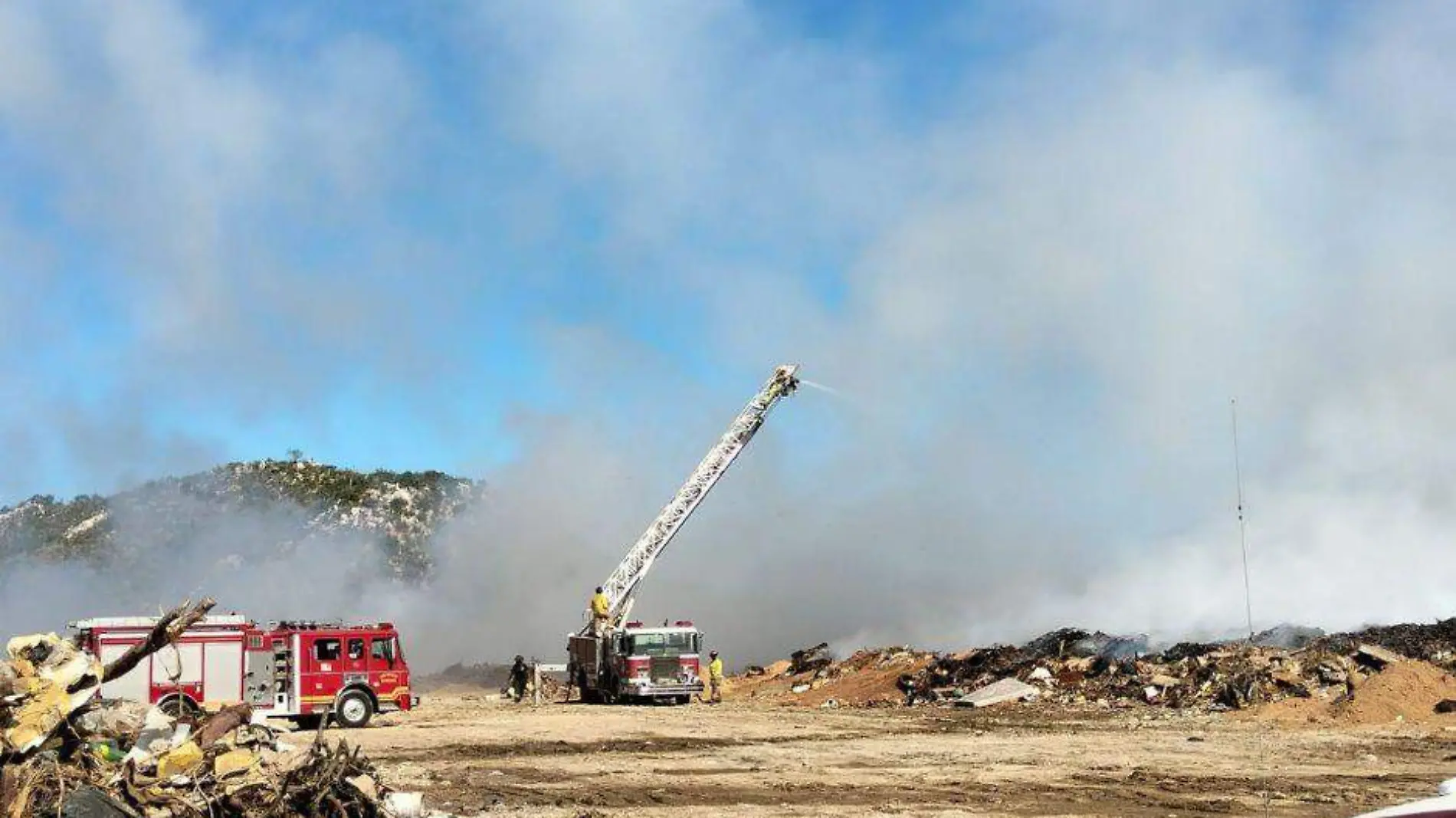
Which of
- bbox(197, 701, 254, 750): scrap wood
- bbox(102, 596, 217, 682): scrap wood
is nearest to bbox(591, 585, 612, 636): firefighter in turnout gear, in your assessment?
bbox(197, 701, 254, 750): scrap wood

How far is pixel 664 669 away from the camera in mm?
34531

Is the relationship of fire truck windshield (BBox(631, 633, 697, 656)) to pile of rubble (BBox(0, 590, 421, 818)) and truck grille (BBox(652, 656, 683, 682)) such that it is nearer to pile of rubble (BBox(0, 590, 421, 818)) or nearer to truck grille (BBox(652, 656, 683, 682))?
truck grille (BBox(652, 656, 683, 682))

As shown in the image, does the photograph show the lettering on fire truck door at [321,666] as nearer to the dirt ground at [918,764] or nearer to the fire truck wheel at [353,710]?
the fire truck wheel at [353,710]

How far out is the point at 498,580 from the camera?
6131 centimetres

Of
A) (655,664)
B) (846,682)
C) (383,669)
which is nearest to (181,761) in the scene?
(383,669)

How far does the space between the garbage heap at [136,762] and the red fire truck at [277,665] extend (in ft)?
55.5

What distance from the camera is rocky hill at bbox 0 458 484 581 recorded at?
247 ft

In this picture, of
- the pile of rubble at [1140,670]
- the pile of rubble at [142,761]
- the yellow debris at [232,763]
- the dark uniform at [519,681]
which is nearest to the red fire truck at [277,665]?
the dark uniform at [519,681]

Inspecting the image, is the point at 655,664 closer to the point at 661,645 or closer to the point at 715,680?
the point at 661,645

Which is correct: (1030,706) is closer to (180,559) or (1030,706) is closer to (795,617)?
(795,617)

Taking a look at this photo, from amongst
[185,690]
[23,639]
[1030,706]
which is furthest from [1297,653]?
[23,639]

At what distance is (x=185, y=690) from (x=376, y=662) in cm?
405

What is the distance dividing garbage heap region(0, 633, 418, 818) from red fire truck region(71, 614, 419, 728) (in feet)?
55.5

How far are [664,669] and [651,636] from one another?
971mm
